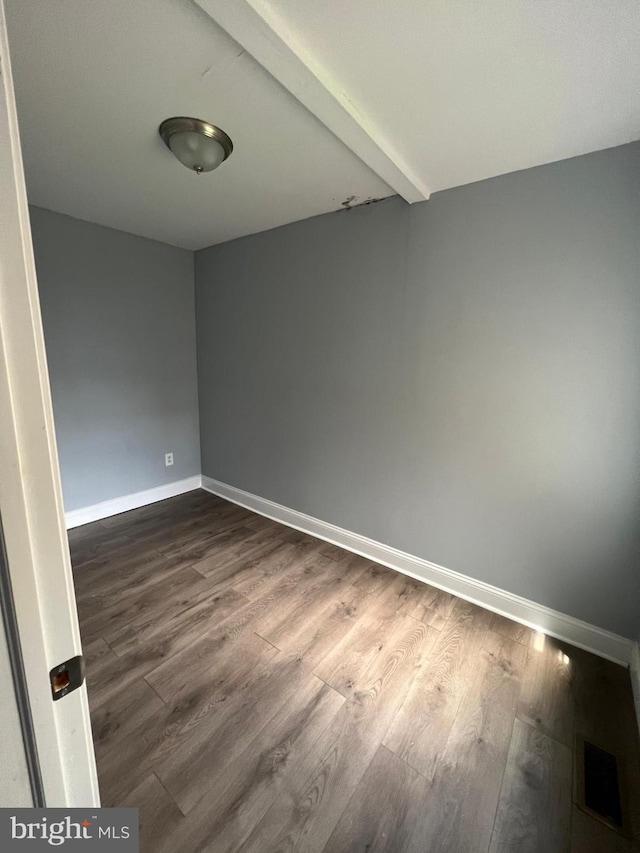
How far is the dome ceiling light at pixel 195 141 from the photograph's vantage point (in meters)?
1.34

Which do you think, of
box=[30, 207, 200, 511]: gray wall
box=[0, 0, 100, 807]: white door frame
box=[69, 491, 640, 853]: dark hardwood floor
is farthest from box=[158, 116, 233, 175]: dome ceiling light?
box=[69, 491, 640, 853]: dark hardwood floor

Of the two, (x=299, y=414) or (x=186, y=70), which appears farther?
(x=299, y=414)

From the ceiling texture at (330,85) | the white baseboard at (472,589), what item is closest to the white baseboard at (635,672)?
the white baseboard at (472,589)

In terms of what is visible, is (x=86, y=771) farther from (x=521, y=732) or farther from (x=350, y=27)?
(x=350, y=27)

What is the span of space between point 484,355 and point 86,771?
6.56 ft

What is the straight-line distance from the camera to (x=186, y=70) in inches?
43.6

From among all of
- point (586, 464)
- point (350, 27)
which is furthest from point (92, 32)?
point (586, 464)

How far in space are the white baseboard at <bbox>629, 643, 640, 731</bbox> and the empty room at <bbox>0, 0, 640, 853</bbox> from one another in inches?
1.5

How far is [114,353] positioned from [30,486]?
2683mm

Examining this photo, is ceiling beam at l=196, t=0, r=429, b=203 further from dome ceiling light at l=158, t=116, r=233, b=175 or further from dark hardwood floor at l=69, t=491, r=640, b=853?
dark hardwood floor at l=69, t=491, r=640, b=853

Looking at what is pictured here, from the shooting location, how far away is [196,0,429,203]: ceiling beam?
0.91 meters

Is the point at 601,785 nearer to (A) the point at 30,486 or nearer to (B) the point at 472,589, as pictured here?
(B) the point at 472,589

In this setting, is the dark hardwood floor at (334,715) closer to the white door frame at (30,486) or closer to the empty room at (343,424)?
the empty room at (343,424)

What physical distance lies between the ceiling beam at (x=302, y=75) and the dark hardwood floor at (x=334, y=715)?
2292 millimetres
